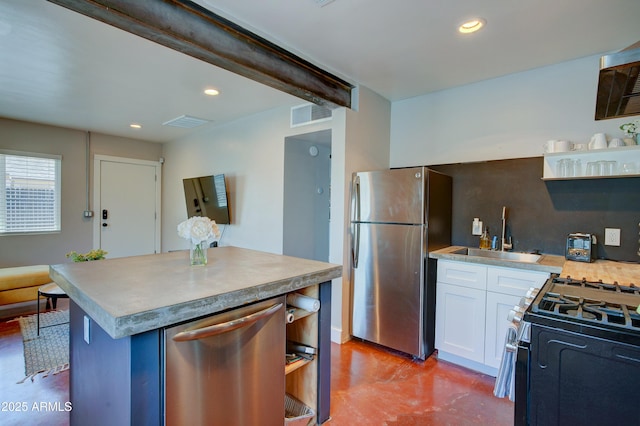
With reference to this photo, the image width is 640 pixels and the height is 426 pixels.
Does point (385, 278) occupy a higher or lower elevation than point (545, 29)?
lower

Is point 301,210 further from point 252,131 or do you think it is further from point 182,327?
point 182,327

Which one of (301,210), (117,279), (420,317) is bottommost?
(420,317)

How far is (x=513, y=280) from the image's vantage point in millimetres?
2332

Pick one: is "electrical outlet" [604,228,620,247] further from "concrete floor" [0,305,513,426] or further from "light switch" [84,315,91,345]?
"light switch" [84,315,91,345]

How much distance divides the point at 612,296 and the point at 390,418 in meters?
1.40

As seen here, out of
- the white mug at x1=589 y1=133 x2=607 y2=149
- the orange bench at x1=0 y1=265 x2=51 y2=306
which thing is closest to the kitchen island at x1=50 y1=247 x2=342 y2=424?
the white mug at x1=589 y1=133 x2=607 y2=149

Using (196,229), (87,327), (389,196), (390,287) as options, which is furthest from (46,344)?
(389,196)

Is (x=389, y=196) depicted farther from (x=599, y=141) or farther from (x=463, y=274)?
(x=599, y=141)

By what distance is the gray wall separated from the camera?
449cm

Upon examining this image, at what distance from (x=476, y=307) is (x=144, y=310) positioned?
7.92 ft

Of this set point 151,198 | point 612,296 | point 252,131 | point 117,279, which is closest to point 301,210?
point 252,131

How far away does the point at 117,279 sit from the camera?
4.84 feet

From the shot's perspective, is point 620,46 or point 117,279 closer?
point 117,279

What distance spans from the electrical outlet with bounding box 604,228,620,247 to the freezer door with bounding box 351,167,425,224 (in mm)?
1378
